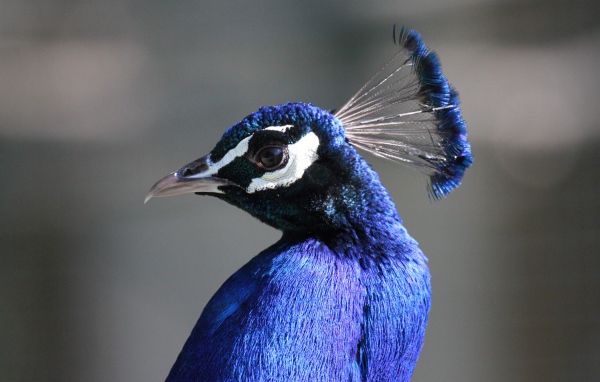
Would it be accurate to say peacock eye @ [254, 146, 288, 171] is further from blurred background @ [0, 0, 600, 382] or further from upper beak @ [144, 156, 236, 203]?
blurred background @ [0, 0, 600, 382]

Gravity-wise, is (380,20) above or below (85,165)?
above

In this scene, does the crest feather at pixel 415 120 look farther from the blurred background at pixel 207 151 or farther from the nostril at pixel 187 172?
the blurred background at pixel 207 151

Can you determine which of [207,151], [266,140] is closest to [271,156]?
[266,140]

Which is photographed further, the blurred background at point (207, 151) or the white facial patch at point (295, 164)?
the blurred background at point (207, 151)

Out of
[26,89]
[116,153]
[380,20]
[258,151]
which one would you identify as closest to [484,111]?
[380,20]

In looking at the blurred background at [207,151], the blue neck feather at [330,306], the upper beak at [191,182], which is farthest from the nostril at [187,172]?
the blurred background at [207,151]

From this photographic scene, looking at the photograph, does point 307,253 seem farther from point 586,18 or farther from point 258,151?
point 586,18
